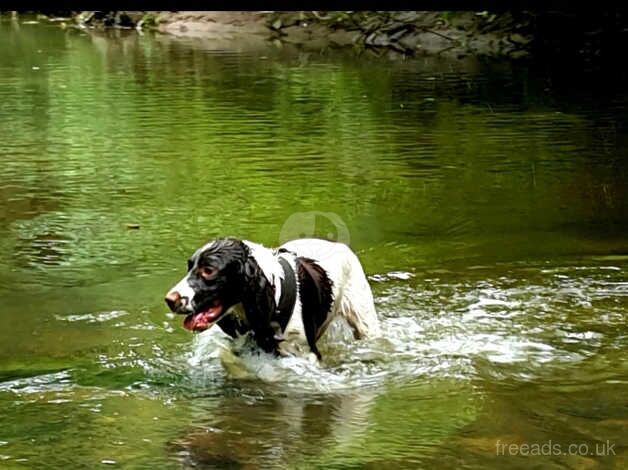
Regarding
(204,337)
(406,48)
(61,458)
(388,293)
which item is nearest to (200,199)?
(388,293)

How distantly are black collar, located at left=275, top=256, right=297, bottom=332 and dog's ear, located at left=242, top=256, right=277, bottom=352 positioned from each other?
57mm

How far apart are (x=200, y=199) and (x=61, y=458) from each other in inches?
231

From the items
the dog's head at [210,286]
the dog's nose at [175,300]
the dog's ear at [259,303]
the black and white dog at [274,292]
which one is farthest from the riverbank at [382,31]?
the dog's nose at [175,300]

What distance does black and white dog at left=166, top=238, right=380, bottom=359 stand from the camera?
536cm

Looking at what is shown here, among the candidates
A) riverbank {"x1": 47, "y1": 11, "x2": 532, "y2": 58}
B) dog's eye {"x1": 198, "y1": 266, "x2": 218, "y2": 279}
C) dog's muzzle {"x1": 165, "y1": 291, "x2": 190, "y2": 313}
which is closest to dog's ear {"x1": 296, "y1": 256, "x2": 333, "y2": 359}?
A: dog's eye {"x1": 198, "y1": 266, "x2": 218, "y2": 279}

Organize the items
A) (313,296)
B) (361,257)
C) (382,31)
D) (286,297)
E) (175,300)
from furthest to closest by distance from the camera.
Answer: (382,31), (361,257), (313,296), (286,297), (175,300)

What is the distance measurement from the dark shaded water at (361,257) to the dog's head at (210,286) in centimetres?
44

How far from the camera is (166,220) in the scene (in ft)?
31.5

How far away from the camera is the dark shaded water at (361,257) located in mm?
5027

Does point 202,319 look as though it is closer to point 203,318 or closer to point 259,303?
point 203,318

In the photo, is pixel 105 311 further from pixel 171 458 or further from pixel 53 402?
pixel 171 458

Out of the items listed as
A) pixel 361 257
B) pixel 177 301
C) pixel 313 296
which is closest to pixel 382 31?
pixel 361 257

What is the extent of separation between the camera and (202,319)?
17.6 feet

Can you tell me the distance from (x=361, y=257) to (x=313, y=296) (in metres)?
2.55
